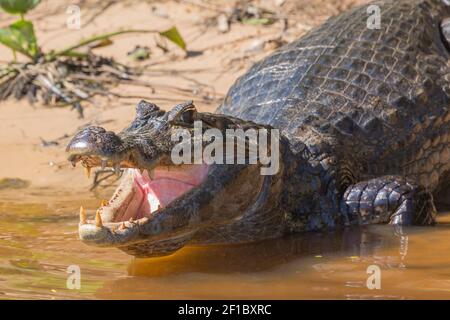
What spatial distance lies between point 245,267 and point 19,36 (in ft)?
12.3

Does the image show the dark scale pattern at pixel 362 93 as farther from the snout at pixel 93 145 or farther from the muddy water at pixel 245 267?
the snout at pixel 93 145

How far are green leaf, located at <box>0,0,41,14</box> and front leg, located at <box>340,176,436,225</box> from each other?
10.4 feet

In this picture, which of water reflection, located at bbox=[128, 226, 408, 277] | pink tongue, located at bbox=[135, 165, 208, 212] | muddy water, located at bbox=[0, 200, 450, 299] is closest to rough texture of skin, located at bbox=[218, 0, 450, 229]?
water reflection, located at bbox=[128, 226, 408, 277]

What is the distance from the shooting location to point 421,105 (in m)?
5.74

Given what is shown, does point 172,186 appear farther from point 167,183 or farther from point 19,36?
point 19,36

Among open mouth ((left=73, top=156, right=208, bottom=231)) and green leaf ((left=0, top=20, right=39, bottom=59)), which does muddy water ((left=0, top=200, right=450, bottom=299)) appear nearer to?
open mouth ((left=73, top=156, right=208, bottom=231))

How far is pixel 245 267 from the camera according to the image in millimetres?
4285

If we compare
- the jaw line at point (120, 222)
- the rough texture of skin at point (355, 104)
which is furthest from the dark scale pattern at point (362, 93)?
the jaw line at point (120, 222)

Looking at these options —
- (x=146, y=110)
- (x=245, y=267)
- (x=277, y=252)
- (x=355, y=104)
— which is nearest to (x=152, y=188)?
(x=146, y=110)

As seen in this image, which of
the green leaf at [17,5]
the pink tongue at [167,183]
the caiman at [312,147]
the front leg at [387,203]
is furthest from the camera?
the green leaf at [17,5]

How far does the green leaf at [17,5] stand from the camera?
708cm

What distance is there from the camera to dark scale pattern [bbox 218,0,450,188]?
535cm

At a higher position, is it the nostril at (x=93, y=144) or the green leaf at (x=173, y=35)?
the green leaf at (x=173, y=35)
